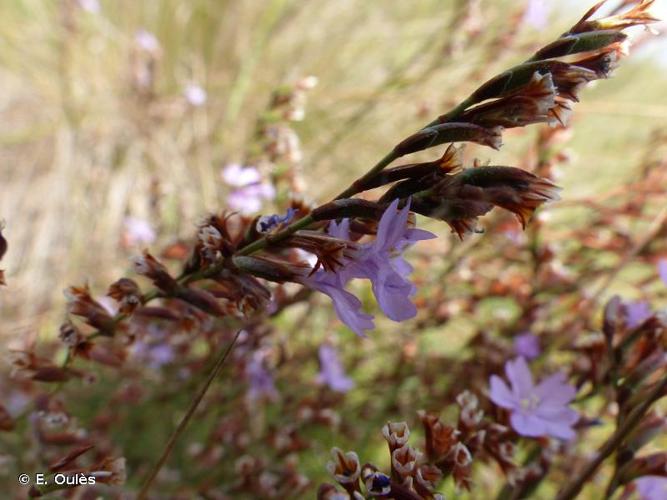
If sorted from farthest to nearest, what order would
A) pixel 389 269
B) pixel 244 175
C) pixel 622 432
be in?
pixel 244 175 → pixel 622 432 → pixel 389 269

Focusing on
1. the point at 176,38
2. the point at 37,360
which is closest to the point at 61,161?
the point at 176,38

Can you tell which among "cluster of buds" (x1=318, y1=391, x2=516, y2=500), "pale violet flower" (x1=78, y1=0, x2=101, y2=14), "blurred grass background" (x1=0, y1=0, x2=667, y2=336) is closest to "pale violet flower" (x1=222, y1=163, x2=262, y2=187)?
"blurred grass background" (x1=0, y1=0, x2=667, y2=336)

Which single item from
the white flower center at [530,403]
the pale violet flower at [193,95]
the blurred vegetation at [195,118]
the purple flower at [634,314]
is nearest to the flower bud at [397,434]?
the white flower center at [530,403]

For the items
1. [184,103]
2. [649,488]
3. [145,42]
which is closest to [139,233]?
[184,103]

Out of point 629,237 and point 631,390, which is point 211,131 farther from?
point 631,390

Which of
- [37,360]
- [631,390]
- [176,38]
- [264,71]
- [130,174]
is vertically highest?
[176,38]

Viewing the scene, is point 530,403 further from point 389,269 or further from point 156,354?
point 156,354

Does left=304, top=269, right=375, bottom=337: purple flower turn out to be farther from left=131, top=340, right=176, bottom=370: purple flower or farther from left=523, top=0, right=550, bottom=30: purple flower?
left=523, top=0, right=550, bottom=30: purple flower

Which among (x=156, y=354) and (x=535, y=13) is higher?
(x=535, y=13)
